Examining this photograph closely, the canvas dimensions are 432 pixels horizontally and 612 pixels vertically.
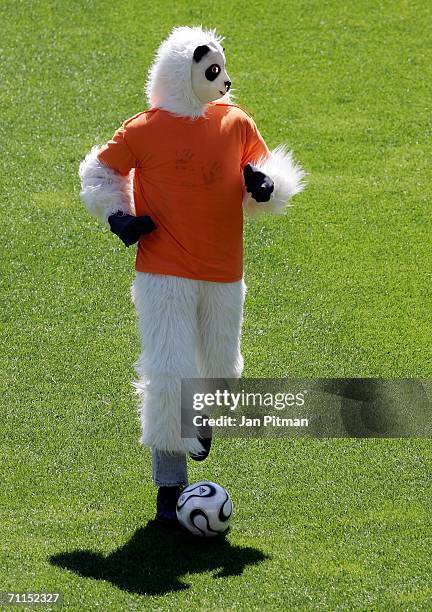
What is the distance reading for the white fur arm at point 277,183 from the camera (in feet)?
22.2

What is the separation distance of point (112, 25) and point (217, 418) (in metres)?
5.79

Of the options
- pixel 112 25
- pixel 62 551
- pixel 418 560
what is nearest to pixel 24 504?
pixel 62 551

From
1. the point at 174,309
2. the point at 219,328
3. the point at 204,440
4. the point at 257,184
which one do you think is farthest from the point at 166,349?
the point at 257,184

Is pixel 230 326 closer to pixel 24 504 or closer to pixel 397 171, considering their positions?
pixel 24 504

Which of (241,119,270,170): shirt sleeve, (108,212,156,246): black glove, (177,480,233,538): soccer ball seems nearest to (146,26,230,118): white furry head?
(241,119,270,170): shirt sleeve

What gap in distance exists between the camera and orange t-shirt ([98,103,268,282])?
6445 mm

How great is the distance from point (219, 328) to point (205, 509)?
2.91ft

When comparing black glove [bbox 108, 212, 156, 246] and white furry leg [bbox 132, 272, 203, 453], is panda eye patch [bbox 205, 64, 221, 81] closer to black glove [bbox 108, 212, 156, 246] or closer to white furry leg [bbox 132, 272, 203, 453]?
black glove [bbox 108, 212, 156, 246]

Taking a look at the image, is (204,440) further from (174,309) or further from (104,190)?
(104,190)

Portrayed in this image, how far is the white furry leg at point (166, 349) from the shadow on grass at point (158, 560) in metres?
0.45

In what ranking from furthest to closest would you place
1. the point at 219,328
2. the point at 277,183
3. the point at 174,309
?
the point at 277,183
the point at 219,328
the point at 174,309

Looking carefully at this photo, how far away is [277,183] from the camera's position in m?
6.80

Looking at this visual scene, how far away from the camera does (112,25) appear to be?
40.6 feet

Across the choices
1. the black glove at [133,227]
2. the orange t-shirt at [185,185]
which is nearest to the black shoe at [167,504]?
the orange t-shirt at [185,185]
